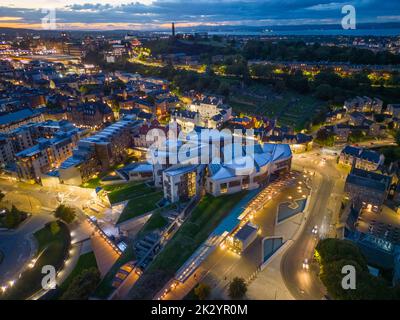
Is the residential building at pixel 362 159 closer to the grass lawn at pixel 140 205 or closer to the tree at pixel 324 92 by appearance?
the grass lawn at pixel 140 205

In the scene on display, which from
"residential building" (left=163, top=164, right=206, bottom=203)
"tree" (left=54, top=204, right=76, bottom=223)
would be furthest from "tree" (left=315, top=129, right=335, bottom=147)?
"tree" (left=54, top=204, right=76, bottom=223)

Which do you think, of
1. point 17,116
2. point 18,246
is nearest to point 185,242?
point 18,246

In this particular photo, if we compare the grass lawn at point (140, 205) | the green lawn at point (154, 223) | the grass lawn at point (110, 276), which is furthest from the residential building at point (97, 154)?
the grass lawn at point (110, 276)

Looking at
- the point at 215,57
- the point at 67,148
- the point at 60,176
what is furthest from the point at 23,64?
the point at 60,176

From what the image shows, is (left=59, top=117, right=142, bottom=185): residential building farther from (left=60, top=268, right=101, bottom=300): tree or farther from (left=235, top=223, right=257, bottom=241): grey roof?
(left=235, top=223, right=257, bottom=241): grey roof

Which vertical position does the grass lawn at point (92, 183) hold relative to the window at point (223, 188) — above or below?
below

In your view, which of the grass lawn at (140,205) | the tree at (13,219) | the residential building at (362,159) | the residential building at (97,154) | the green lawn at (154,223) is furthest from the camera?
the residential building at (97,154)

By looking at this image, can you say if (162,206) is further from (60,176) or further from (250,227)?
(60,176)
